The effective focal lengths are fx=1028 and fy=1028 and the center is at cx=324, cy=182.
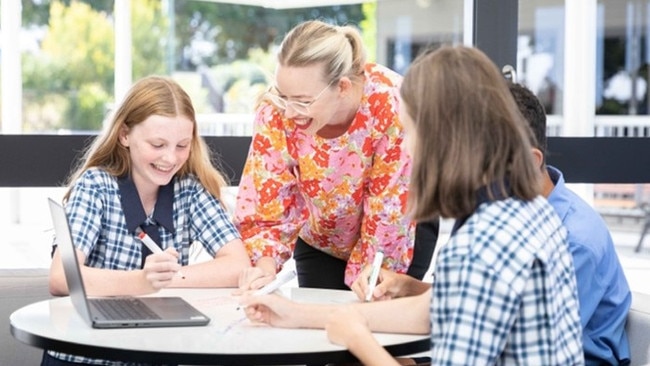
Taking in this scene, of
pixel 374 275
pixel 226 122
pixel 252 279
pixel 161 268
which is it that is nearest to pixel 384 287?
pixel 374 275

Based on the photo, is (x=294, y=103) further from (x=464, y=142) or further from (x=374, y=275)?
(x=464, y=142)

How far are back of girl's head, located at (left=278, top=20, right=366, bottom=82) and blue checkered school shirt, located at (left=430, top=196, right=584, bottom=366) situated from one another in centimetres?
90

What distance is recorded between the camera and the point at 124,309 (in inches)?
73.5

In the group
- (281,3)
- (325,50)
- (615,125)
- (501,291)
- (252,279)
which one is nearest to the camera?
(501,291)

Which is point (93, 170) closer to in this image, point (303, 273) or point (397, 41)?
point (303, 273)

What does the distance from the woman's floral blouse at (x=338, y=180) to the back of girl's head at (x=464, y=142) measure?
3.02ft

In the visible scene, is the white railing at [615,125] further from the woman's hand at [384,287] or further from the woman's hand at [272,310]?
the woman's hand at [272,310]

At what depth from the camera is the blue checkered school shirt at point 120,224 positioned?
221 centimetres

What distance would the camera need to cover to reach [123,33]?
134 inches

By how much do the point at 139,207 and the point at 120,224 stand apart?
2.2 inches

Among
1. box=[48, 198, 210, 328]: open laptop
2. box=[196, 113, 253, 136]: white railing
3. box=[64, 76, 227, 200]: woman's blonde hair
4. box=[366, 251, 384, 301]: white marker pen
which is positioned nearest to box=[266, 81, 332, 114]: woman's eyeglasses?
box=[64, 76, 227, 200]: woman's blonde hair

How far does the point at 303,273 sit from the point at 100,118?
111 cm

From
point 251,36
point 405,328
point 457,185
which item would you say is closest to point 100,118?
point 251,36

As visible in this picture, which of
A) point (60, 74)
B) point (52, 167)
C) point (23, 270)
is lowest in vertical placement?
point (23, 270)
